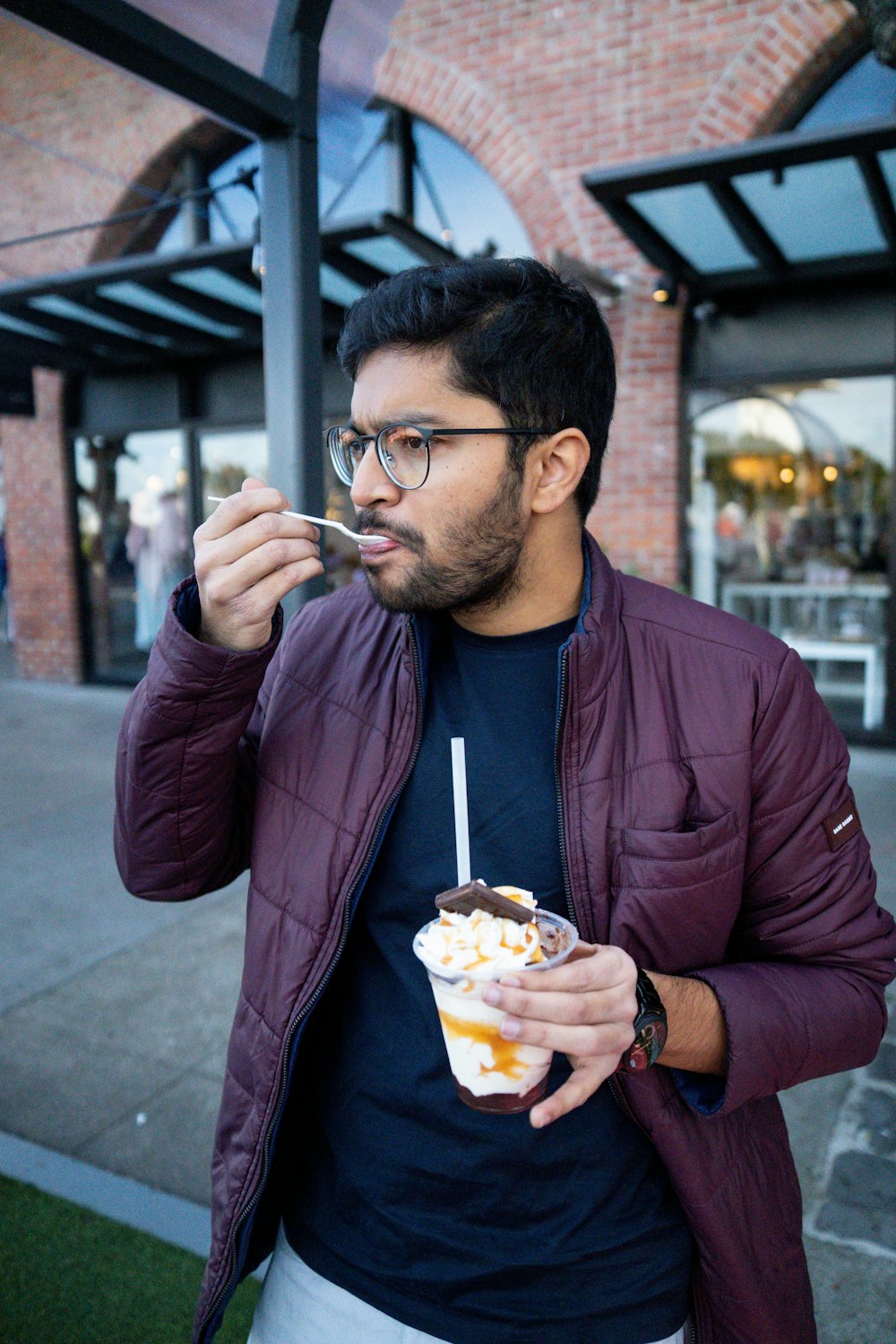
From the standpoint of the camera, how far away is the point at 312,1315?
4.91ft

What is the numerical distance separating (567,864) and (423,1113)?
435 millimetres

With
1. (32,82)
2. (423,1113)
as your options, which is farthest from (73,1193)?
(32,82)

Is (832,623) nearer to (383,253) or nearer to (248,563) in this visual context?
(383,253)

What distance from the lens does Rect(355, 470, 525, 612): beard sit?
155cm

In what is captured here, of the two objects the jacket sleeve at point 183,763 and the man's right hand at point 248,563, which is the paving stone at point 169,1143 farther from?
the man's right hand at point 248,563

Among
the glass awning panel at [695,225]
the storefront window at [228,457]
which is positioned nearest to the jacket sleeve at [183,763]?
the glass awning panel at [695,225]

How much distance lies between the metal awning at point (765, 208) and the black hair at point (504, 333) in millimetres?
4683

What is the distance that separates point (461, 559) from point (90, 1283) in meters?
2.32

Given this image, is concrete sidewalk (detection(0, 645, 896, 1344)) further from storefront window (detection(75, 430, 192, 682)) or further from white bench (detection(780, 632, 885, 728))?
storefront window (detection(75, 430, 192, 682))

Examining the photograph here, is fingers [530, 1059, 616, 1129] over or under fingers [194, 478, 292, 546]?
under

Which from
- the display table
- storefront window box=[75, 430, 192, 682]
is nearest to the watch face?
the display table

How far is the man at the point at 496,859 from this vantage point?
1.42 meters

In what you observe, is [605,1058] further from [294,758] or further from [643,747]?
[294,758]

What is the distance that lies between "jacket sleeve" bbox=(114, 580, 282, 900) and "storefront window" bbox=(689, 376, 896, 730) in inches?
280
